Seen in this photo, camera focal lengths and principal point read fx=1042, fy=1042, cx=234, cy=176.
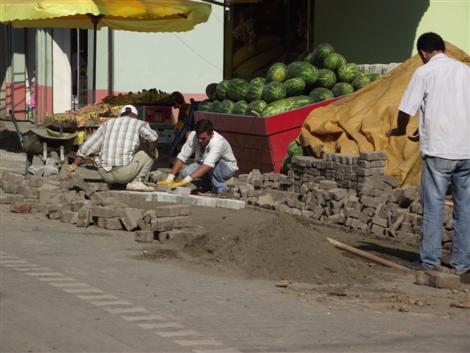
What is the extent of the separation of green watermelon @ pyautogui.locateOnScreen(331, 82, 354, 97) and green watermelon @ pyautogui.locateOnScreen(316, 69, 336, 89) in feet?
0.41

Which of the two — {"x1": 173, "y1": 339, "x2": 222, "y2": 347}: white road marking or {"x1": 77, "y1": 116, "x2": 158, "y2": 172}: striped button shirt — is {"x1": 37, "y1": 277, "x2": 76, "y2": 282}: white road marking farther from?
{"x1": 77, "y1": 116, "x2": 158, "y2": 172}: striped button shirt

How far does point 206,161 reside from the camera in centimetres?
1340

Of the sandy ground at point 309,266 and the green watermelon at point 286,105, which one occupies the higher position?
the green watermelon at point 286,105

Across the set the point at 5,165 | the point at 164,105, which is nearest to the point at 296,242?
the point at 5,165

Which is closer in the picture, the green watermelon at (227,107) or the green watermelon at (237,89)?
the green watermelon at (227,107)

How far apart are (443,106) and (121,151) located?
5.71 metres

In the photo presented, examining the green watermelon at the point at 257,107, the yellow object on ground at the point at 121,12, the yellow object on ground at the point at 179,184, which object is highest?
the yellow object on ground at the point at 121,12

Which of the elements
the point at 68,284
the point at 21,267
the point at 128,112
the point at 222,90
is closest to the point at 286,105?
the point at 222,90

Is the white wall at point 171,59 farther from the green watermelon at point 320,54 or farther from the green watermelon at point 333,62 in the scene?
the green watermelon at point 333,62

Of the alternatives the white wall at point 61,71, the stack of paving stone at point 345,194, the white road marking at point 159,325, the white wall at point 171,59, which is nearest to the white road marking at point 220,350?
the white road marking at point 159,325

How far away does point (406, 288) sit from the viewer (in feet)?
27.1

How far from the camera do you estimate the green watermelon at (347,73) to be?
52.1 ft

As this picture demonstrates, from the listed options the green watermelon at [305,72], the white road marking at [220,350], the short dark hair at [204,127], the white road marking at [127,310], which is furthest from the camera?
the green watermelon at [305,72]

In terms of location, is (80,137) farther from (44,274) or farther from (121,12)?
(44,274)
